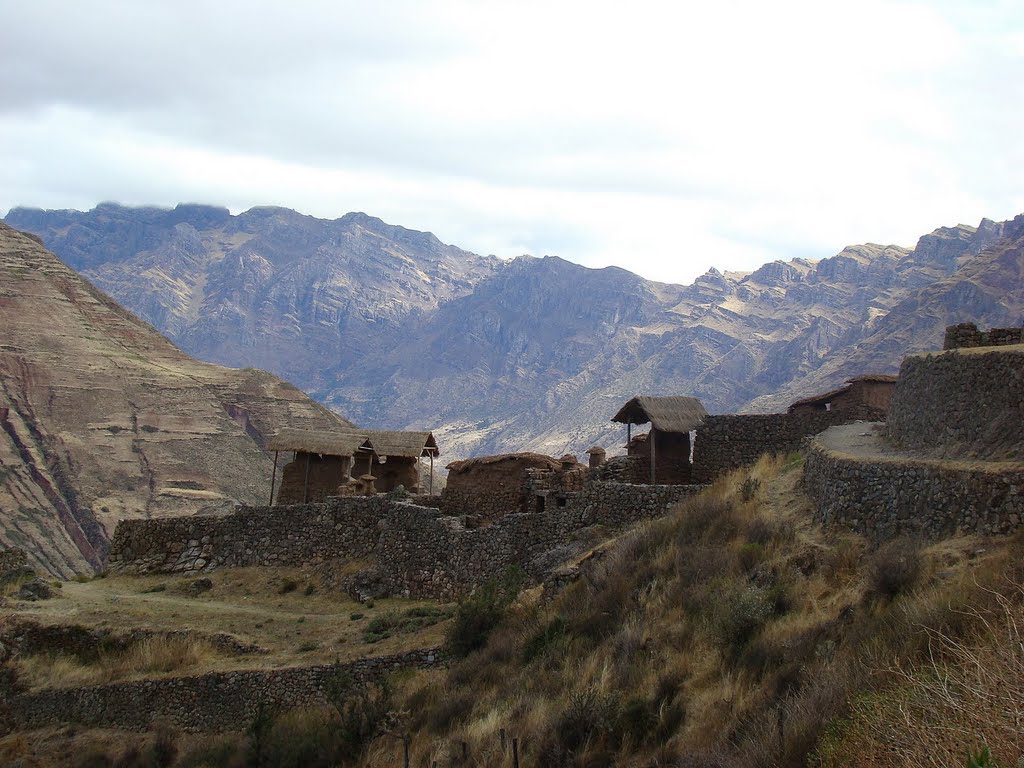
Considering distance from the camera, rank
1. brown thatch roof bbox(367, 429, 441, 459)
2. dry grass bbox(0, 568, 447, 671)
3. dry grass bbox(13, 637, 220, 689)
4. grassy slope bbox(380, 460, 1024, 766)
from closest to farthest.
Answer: grassy slope bbox(380, 460, 1024, 766)
dry grass bbox(0, 568, 447, 671)
dry grass bbox(13, 637, 220, 689)
brown thatch roof bbox(367, 429, 441, 459)

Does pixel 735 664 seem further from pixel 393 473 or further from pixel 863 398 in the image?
pixel 393 473

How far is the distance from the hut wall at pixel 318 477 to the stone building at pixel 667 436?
10.4 metres

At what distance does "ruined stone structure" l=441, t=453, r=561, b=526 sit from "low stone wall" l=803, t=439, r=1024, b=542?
1030 cm

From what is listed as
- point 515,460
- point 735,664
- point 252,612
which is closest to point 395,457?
point 515,460

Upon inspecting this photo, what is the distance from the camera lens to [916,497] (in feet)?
45.1

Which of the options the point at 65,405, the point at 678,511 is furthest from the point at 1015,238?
the point at 678,511

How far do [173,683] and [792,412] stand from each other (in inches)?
632

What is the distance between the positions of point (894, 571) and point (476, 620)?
8.80 metres

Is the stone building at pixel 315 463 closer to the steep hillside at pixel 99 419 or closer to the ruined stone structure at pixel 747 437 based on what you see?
the ruined stone structure at pixel 747 437

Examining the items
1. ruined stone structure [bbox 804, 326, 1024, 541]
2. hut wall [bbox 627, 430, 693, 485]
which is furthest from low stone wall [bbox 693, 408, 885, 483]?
ruined stone structure [bbox 804, 326, 1024, 541]

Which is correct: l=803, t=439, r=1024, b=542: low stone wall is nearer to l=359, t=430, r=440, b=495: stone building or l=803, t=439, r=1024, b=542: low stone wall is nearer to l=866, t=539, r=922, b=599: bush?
l=866, t=539, r=922, b=599: bush

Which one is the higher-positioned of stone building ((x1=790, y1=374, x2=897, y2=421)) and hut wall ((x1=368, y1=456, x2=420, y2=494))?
stone building ((x1=790, y1=374, x2=897, y2=421))

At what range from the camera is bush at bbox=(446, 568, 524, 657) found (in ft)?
60.1

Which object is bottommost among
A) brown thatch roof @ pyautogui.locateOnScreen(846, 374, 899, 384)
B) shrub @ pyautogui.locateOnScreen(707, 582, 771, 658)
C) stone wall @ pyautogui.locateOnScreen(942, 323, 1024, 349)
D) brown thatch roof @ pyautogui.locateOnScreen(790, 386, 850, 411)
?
shrub @ pyautogui.locateOnScreen(707, 582, 771, 658)
